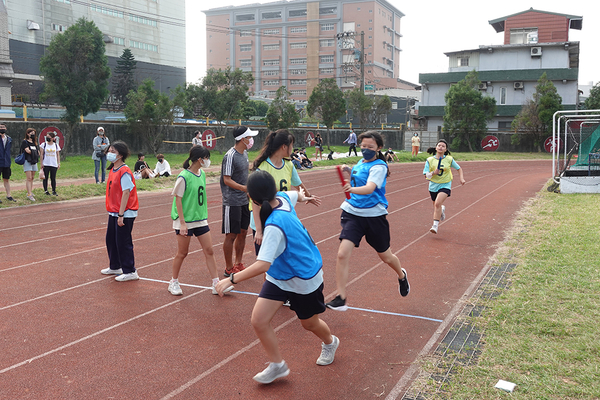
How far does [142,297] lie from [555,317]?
4592mm

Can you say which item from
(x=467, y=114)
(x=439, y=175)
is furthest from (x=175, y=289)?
(x=467, y=114)

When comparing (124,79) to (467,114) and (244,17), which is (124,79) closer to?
(467,114)

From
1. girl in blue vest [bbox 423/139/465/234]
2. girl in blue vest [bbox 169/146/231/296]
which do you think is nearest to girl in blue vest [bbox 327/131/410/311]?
girl in blue vest [bbox 169/146/231/296]

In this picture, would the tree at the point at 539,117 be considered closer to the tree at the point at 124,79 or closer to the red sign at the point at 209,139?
the red sign at the point at 209,139

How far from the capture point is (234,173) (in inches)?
261

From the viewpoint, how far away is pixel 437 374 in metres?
4.16

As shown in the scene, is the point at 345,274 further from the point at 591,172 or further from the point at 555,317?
the point at 591,172

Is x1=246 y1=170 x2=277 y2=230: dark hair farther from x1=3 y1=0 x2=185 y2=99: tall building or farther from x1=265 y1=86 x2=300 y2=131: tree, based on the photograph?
x1=3 y1=0 x2=185 y2=99: tall building

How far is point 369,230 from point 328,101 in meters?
35.2

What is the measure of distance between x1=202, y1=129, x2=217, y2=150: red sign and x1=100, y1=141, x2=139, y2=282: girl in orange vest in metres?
23.9

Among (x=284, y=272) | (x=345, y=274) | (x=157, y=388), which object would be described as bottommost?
(x=157, y=388)

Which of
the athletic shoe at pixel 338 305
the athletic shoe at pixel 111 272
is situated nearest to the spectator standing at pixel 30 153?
the athletic shoe at pixel 111 272

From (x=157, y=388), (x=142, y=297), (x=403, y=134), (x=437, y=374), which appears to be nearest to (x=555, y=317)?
(x=437, y=374)

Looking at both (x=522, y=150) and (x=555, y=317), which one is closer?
(x=555, y=317)
